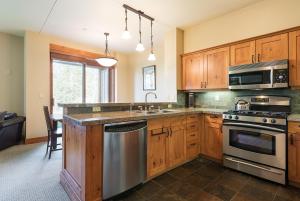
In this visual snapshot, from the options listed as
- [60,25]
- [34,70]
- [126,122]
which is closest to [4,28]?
[34,70]

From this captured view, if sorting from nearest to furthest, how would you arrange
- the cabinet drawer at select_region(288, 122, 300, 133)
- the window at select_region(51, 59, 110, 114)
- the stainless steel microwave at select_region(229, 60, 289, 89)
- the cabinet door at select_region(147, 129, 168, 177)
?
the cabinet drawer at select_region(288, 122, 300, 133) → the cabinet door at select_region(147, 129, 168, 177) → the stainless steel microwave at select_region(229, 60, 289, 89) → the window at select_region(51, 59, 110, 114)

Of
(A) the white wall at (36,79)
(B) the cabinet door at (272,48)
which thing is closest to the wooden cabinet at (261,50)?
(B) the cabinet door at (272,48)

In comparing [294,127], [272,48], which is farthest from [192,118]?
[272,48]

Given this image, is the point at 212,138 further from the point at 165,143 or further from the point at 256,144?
the point at 165,143

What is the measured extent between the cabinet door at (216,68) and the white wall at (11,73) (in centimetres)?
485

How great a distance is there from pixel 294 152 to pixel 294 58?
1.34 meters

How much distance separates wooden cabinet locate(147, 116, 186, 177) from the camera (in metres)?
2.40

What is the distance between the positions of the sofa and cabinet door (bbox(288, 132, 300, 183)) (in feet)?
16.9

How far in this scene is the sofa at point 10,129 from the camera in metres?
3.64

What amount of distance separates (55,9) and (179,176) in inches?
144

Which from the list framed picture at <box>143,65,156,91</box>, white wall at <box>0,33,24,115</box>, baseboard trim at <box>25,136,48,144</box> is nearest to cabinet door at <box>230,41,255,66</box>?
framed picture at <box>143,65,156,91</box>

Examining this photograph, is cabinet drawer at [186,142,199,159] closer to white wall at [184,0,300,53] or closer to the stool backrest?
white wall at [184,0,300,53]

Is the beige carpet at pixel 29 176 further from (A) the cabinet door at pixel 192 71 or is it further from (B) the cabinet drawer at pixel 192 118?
(A) the cabinet door at pixel 192 71

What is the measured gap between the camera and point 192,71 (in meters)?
3.75
